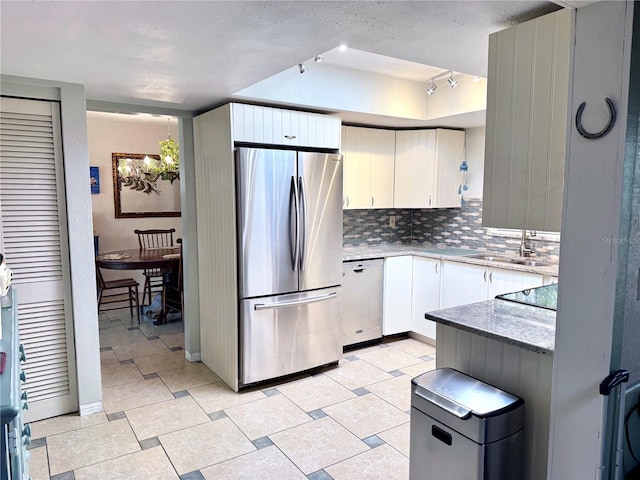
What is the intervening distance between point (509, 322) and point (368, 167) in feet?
8.62

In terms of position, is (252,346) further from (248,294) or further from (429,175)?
(429,175)

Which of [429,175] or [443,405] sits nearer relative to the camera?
[443,405]

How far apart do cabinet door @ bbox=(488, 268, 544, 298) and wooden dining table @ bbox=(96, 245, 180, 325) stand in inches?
126

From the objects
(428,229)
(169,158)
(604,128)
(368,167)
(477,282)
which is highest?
(169,158)

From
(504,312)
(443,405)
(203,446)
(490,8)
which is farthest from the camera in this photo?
(203,446)

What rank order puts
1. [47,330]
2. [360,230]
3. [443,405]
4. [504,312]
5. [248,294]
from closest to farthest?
[443,405], [504,312], [47,330], [248,294], [360,230]

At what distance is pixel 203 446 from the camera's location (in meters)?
2.59

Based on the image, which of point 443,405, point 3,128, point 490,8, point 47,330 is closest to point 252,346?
point 47,330

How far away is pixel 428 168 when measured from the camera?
4.40 meters

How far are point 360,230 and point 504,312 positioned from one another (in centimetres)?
266

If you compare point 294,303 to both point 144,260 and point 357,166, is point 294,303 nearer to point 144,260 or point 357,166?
point 357,166

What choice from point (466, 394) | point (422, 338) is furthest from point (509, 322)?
point (422, 338)

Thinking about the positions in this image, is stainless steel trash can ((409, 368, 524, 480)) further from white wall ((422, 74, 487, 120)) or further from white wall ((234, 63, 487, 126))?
white wall ((422, 74, 487, 120))

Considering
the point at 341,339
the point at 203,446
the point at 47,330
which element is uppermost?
the point at 47,330
